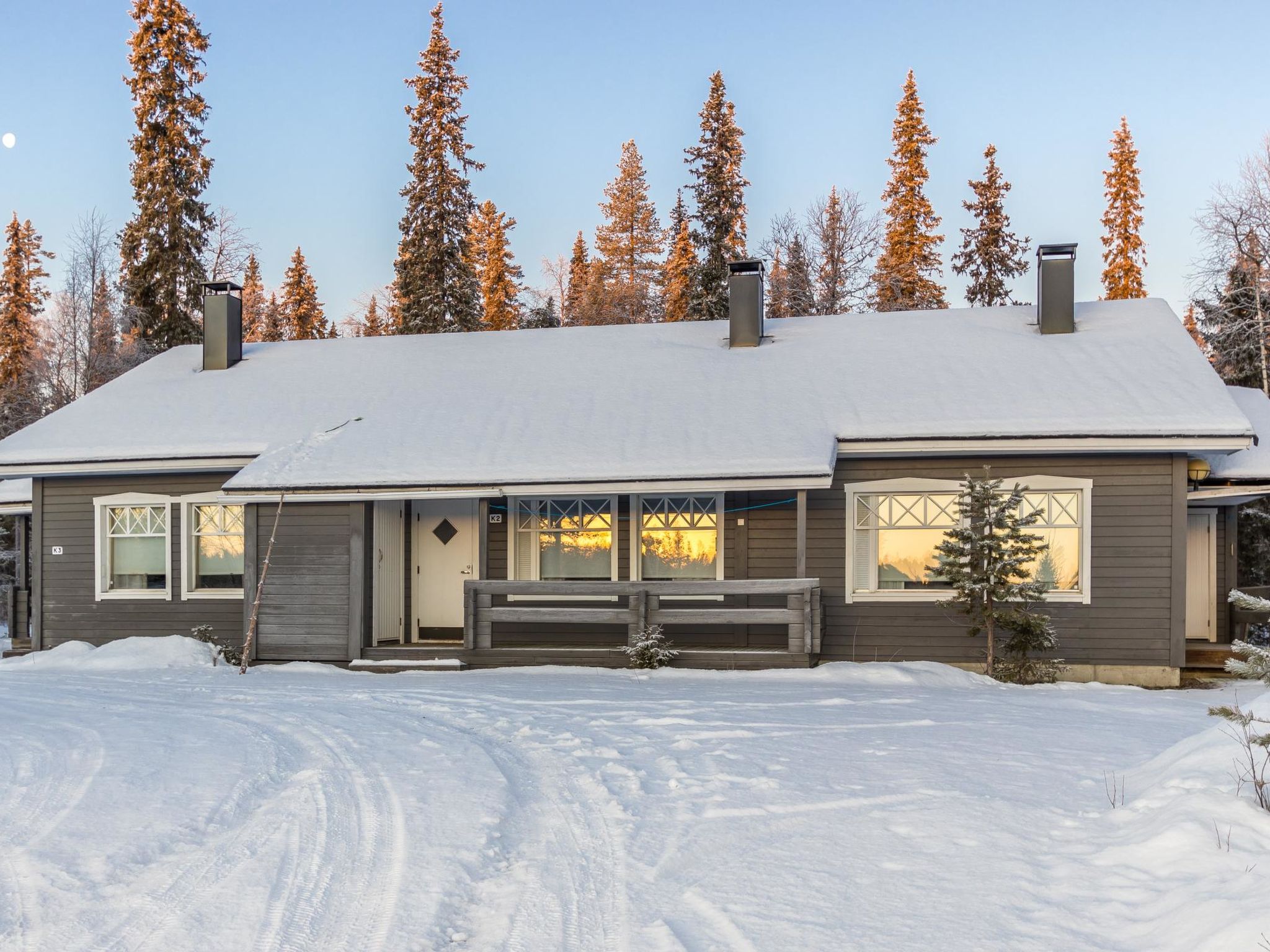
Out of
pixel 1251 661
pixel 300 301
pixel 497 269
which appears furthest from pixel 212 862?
pixel 300 301

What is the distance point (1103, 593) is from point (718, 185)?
20.7 metres

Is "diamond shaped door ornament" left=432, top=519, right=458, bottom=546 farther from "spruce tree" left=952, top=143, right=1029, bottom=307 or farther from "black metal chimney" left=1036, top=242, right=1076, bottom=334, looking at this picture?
"spruce tree" left=952, top=143, right=1029, bottom=307

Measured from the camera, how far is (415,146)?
1072 inches

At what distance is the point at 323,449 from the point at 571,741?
6655mm

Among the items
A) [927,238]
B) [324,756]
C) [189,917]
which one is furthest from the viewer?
[927,238]

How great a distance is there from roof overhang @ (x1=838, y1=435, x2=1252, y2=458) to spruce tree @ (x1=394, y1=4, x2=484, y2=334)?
17149 mm

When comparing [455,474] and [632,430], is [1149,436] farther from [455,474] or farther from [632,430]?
[455,474]

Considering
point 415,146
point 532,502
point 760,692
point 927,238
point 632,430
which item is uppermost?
point 415,146

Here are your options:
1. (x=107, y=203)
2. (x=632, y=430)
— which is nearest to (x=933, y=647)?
(x=632, y=430)

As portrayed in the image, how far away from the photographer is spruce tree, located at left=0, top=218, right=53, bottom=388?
3200 cm

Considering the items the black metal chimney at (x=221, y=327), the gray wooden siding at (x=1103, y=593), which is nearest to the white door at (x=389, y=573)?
the black metal chimney at (x=221, y=327)

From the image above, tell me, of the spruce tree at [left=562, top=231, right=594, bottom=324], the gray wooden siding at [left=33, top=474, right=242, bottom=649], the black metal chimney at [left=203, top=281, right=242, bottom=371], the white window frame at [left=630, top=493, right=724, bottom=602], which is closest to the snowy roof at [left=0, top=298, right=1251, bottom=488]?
the black metal chimney at [left=203, top=281, right=242, bottom=371]

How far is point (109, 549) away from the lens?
43.8ft

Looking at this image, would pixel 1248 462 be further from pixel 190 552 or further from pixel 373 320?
pixel 373 320
